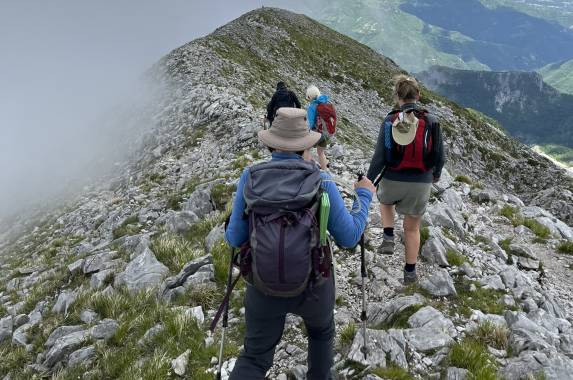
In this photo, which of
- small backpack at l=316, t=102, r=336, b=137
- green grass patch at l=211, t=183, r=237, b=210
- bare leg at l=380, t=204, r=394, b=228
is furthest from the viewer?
small backpack at l=316, t=102, r=336, b=137

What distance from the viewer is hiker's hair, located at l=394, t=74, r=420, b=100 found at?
641 centimetres

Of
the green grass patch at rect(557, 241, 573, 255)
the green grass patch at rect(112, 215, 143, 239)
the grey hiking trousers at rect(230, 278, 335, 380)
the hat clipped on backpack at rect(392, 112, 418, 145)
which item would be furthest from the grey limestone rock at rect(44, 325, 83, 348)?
the green grass patch at rect(557, 241, 573, 255)

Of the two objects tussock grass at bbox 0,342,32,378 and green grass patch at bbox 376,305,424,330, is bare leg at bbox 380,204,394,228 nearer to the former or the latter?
green grass patch at bbox 376,305,424,330

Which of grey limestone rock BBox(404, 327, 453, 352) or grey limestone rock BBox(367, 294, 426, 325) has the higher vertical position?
grey limestone rock BBox(404, 327, 453, 352)

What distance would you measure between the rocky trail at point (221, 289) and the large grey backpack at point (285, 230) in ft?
3.35

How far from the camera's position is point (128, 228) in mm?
12969

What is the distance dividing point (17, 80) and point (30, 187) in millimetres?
189104

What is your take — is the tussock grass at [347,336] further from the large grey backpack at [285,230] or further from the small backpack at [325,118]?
the small backpack at [325,118]

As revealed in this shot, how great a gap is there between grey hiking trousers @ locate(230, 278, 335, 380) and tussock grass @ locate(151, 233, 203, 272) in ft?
16.4

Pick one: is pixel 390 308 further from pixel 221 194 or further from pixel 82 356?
pixel 221 194

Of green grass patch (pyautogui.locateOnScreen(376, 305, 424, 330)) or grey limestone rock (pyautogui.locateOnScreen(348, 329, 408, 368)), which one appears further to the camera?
green grass patch (pyautogui.locateOnScreen(376, 305, 424, 330))

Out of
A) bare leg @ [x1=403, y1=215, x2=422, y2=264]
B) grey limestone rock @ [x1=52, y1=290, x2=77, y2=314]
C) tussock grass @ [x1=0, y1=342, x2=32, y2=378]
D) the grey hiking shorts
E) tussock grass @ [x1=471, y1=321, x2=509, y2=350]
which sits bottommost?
tussock grass @ [x1=0, y1=342, x2=32, y2=378]

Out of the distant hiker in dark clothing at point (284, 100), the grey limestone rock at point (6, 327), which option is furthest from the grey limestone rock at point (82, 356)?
the distant hiker in dark clothing at point (284, 100)

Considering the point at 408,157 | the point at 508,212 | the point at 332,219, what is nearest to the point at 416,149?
the point at 408,157
